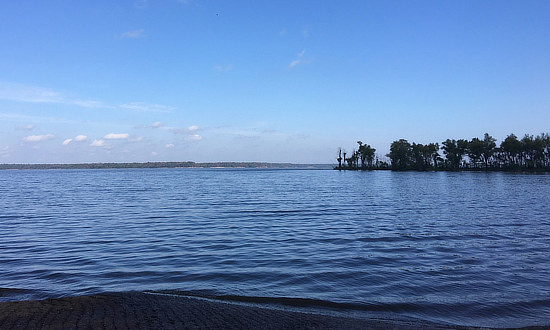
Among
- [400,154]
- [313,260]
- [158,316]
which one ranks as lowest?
[313,260]

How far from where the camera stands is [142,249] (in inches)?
570

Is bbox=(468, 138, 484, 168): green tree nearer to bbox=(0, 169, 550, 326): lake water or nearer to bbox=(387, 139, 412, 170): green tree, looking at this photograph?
bbox=(387, 139, 412, 170): green tree

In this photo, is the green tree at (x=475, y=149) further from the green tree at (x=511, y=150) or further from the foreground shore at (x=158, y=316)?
the foreground shore at (x=158, y=316)

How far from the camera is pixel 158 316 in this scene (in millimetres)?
6621

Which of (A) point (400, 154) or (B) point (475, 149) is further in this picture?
(A) point (400, 154)

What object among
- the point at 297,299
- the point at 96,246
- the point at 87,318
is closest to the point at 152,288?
the point at 87,318

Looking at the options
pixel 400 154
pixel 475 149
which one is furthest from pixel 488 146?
pixel 400 154

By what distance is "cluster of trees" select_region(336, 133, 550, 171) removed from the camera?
129 meters

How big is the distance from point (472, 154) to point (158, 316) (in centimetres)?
16454

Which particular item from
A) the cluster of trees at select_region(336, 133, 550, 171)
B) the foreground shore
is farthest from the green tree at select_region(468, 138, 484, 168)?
the foreground shore

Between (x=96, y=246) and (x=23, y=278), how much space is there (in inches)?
177

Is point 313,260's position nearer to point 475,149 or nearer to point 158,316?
point 158,316

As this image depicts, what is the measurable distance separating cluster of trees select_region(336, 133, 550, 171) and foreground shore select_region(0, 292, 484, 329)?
14955cm

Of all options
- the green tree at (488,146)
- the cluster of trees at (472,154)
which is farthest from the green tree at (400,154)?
the green tree at (488,146)
